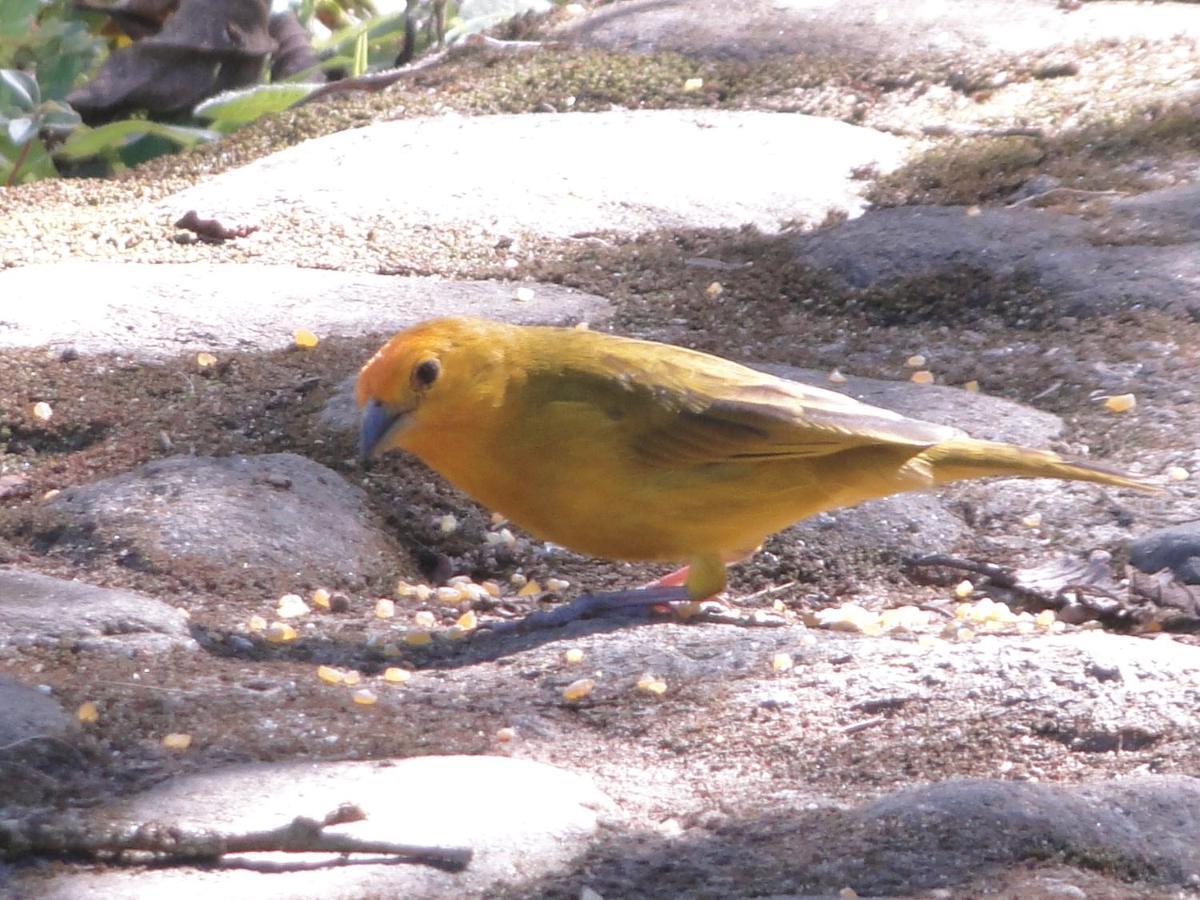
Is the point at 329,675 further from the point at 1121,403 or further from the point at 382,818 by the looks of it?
the point at 1121,403

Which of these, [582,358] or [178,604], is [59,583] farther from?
[582,358]

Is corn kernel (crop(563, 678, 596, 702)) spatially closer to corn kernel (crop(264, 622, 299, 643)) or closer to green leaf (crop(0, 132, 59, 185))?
corn kernel (crop(264, 622, 299, 643))

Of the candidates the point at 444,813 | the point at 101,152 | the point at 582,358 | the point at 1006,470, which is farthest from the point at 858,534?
the point at 101,152

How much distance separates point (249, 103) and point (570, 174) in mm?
1741

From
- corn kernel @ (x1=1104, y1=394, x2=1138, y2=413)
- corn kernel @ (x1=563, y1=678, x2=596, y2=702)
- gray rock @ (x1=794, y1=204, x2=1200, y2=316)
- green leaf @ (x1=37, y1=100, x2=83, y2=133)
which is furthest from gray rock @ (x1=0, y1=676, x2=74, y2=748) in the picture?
green leaf @ (x1=37, y1=100, x2=83, y2=133)

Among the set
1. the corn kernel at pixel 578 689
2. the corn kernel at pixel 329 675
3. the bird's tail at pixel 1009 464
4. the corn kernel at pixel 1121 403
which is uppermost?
the bird's tail at pixel 1009 464

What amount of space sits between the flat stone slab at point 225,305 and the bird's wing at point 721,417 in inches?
41.4

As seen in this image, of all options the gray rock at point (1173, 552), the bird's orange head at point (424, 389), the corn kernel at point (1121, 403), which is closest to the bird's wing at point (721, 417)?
the bird's orange head at point (424, 389)

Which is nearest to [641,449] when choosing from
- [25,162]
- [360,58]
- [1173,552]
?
[1173,552]

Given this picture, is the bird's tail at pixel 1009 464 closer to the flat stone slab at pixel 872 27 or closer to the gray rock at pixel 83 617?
the gray rock at pixel 83 617

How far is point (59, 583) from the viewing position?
304cm

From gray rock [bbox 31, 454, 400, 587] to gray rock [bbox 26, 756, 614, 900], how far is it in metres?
1.06

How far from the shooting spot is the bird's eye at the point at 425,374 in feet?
10.7

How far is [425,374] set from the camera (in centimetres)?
327
